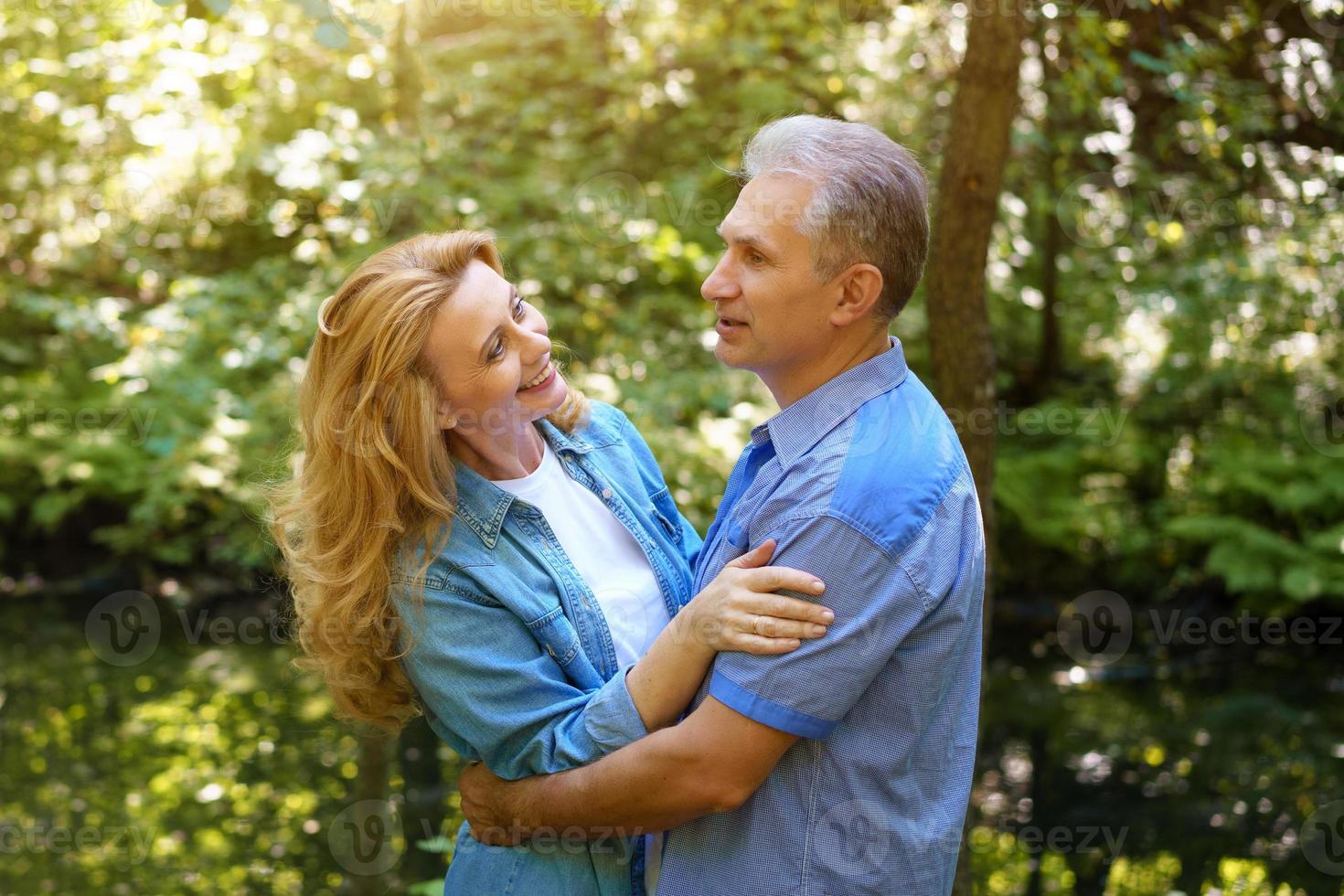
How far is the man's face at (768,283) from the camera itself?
1855 mm

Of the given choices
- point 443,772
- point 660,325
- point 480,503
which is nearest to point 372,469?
point 480,503

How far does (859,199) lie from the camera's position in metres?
1.84

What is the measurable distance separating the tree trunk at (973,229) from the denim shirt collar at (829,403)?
971 mm

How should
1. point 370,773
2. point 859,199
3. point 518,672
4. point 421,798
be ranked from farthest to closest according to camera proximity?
point 421,798 → point 370,773 → point 518,672 → point 859,199

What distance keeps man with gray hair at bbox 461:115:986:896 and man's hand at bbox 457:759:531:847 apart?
0.07 m

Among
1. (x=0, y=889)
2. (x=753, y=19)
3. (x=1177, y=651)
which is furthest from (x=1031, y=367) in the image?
(x=0, y=889)

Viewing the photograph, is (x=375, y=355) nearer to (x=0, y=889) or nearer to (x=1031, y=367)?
(x=0, y=889)

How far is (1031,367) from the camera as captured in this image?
32.0 feet

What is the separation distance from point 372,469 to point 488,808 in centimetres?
60

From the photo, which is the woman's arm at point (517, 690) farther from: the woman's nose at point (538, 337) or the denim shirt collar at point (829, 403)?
the woman's nose at point (538, 337)

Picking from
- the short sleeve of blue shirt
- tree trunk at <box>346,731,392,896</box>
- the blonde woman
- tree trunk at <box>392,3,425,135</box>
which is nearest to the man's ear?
the short sleeve of blue shirt

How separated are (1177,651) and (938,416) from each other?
261 inches

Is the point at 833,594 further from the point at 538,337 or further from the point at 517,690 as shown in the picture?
the point at 538,337

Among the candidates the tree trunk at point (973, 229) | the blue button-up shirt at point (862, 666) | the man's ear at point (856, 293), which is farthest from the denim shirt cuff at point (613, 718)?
the tree trunk at point (973, 229)
